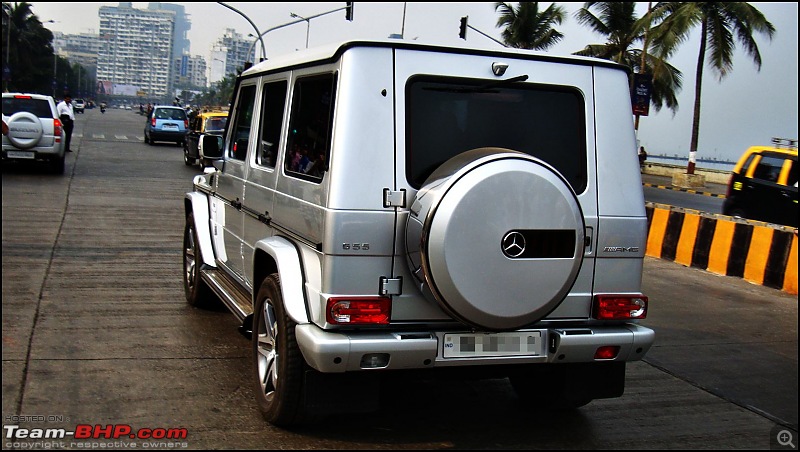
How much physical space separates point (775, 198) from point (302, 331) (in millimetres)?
12570

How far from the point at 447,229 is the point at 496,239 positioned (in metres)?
0.24

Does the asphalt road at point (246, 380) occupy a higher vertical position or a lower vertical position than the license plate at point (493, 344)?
lower

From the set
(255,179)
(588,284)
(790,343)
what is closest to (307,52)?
(255,179)

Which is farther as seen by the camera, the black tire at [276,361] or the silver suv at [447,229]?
the black tire at [276,361]

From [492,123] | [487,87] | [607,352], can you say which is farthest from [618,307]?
[487,87]

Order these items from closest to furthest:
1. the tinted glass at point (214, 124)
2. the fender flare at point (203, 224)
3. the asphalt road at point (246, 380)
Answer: the asphalt road at point (246, 380)
the fender flare at point (203, 224)
the tinted glass at point (214, 124)

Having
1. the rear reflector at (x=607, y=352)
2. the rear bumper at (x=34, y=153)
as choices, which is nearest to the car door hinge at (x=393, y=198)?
the rear reflector at (x=607, y=352)

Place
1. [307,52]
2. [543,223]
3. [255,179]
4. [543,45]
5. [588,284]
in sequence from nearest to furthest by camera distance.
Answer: [543,223] → [588,284] → [307,52] → [255,179] → [543,45]

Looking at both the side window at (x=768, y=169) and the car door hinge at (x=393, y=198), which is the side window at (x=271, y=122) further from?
the side window at (x=768, y=169)

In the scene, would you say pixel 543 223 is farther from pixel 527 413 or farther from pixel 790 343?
pixel 790 343

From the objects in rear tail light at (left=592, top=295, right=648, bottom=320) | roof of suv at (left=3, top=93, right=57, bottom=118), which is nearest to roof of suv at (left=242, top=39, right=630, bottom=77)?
rear tail light at (left=592, top=295, right=648, bottom=320)

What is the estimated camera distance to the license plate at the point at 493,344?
4148mm

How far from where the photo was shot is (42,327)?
6344 millimetres

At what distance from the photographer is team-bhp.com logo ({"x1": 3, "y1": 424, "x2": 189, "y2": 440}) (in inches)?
169
